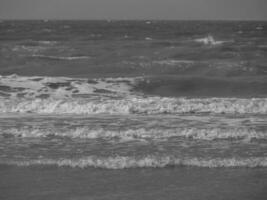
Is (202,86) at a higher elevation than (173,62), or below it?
below

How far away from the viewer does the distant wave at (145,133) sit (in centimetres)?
864

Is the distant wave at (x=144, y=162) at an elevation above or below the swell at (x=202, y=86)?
below

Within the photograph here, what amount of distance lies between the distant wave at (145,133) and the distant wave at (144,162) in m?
1.35

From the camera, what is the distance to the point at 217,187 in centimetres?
621

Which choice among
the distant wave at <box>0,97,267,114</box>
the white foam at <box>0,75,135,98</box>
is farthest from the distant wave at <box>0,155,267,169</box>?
the white foam at <box>0,75,135,98</box>

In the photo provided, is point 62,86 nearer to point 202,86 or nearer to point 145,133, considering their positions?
point 202,86

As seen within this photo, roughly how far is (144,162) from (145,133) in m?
1.77

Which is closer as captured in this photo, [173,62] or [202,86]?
[202,86]

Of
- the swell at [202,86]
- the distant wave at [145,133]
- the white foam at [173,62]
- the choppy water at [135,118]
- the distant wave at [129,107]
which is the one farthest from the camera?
the white foam at [173,62]


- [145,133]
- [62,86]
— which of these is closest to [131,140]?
[145,133]

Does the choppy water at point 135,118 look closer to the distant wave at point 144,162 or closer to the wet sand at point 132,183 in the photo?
the distant wave at point 144,162

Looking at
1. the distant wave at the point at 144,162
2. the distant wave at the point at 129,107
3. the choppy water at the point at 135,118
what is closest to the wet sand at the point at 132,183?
the distant wave at the point at 144,162

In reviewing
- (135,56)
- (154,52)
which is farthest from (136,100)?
(154,52)

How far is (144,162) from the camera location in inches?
280
